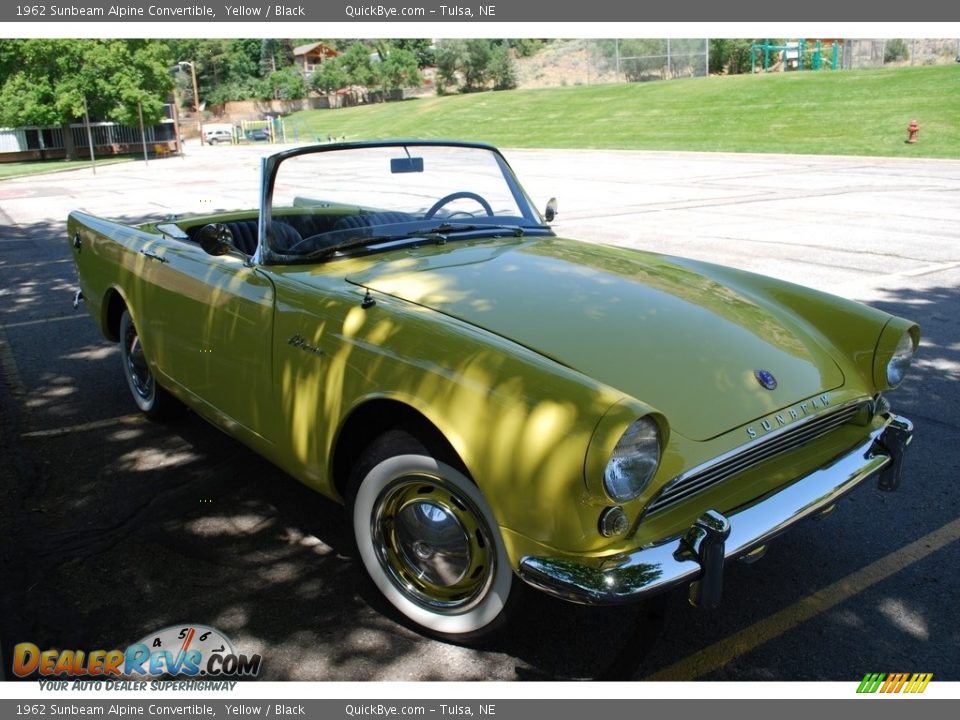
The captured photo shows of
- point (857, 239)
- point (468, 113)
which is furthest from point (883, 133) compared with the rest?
point (468, 113)

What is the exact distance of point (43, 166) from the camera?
Result: 32312 mm

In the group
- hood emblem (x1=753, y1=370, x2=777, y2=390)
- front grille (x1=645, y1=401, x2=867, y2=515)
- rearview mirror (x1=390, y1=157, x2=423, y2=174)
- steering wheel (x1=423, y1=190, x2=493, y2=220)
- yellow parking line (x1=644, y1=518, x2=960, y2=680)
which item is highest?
rearview mirror (x1=390, y1=157, x2=423, y2=174)

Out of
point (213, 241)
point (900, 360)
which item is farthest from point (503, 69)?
point (900, 360)

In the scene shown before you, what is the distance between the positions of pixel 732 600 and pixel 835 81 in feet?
122

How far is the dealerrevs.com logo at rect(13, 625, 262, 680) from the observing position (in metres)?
2.67

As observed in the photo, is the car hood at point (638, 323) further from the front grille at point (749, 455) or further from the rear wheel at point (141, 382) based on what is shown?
the rear wheel at point (141, 382)

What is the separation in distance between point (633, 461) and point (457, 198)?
7.32ft

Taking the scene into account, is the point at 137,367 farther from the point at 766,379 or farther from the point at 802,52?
the point at 802,52

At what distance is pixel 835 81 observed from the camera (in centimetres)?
3519

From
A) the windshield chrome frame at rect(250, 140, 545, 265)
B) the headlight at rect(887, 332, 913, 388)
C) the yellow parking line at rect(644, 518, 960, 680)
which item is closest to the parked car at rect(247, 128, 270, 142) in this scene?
the windshield chrome frame at rect(250, 140, 545, 265)

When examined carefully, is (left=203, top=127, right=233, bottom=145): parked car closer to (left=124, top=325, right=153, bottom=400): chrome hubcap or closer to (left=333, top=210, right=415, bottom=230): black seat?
(left=124, top=325, right=153, bottom=400): chrome hubcap

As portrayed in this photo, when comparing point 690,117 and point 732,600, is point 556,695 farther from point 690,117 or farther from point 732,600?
point 690,117

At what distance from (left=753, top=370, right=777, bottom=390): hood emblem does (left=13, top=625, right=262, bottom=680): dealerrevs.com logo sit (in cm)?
187

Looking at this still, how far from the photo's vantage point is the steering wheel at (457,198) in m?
4.12
